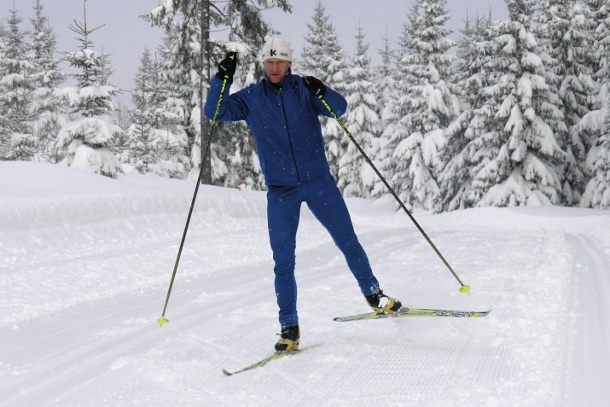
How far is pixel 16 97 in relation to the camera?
33.3 m

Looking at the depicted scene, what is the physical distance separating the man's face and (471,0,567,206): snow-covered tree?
69.3 feet

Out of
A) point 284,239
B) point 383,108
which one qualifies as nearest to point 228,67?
point 284,239

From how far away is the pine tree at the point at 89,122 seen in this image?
18.2m

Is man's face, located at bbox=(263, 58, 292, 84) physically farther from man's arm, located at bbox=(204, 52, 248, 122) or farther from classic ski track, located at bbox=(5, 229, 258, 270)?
classic ski track, located at bbox=(5, 229, 258, 270)

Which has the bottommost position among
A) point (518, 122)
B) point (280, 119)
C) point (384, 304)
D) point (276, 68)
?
point (384, 304)

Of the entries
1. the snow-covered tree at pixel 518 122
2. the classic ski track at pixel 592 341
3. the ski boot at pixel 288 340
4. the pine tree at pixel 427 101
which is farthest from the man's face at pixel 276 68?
the pine tree at pixel 427 101

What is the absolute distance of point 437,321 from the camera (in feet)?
15.8

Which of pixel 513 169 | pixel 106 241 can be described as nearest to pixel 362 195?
pixel 513 169

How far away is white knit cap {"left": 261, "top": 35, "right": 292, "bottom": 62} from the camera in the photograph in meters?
4.20

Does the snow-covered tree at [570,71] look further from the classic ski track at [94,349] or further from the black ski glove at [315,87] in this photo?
the black ski glove at [315,87]

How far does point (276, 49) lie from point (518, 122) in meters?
21.3

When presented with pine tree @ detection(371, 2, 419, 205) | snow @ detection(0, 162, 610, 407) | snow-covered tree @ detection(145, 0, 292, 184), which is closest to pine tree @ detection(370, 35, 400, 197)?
pine tree @ detection(371, 2, 419, 205)

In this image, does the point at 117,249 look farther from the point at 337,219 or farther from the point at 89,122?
the point at 89,122

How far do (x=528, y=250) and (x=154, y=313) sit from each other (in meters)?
6.00
